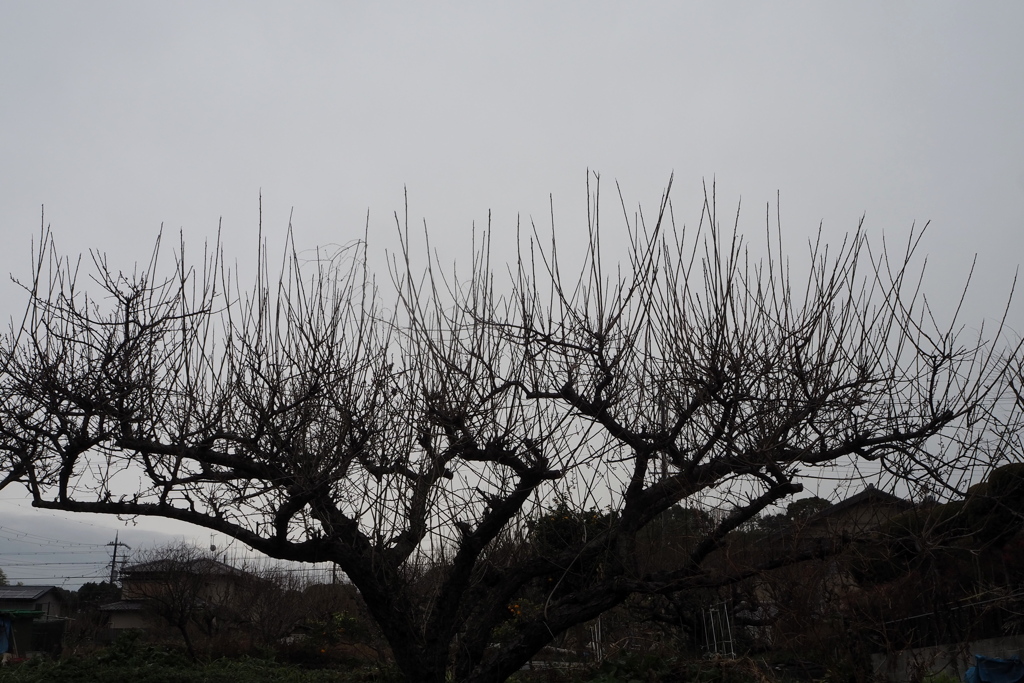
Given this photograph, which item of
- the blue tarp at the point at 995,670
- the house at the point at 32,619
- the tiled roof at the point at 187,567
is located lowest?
the blue tarp at the point at 995,670

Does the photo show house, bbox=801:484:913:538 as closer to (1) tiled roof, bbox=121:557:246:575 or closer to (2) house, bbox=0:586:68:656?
(1) tiled roof, bbox=121:557:246:575

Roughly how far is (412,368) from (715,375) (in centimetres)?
224

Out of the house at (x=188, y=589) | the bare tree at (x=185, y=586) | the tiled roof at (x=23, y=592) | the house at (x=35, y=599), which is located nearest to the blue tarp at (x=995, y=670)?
the bare tree at (x=185, y=586)

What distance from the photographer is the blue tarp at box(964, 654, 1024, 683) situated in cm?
959

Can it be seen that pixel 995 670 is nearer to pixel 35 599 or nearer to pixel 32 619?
pixel 32 619

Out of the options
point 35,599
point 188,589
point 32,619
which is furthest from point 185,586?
point 35,599

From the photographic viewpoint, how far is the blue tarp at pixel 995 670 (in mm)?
9594

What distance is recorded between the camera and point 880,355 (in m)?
5.51

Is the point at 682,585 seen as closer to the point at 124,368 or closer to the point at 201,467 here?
the point at 201,467

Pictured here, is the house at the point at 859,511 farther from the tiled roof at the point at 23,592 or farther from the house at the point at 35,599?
the tiled roof at the point at 23,592

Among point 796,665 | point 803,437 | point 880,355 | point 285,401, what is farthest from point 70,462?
point 796,665

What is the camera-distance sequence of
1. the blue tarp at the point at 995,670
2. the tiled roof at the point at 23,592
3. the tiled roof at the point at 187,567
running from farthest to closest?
the tiled roof at the point at 23,592, the tiled roof at the point at 187,567, the blue tarp at the point at 995,670

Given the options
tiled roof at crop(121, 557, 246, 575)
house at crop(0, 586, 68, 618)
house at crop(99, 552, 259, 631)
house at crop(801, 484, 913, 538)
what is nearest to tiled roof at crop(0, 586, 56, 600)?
house at crop(0, 586, 68, 618)

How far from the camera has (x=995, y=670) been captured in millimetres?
9781
